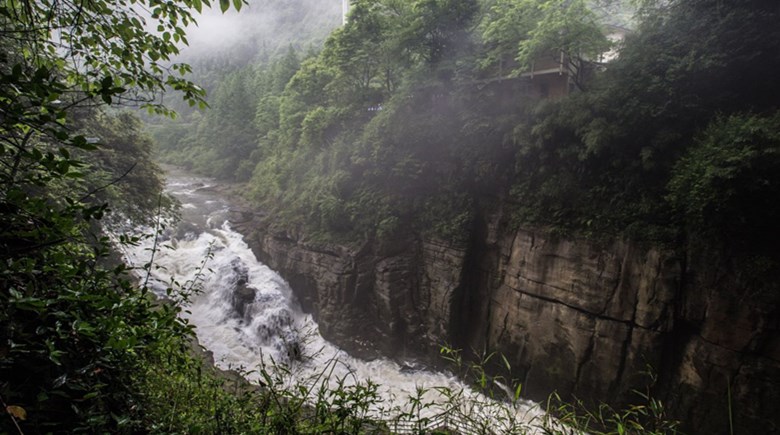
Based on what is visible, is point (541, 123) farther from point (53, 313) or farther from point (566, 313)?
point (53, 313)

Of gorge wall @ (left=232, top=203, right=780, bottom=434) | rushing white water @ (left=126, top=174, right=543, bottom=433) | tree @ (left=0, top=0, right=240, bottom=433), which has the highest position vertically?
tree @ (left=0, top=0, right=240, bottom=433)

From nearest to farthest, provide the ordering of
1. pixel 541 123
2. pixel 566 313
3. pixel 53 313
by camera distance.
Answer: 1. pixel 53 313
2. pixel 566 313
3. pixel 541 123

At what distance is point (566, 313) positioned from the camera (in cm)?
1000

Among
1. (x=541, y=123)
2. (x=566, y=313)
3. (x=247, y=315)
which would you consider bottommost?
(x=247, y=315)

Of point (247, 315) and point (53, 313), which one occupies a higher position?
point (53, 313)

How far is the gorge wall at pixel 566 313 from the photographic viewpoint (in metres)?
7.65

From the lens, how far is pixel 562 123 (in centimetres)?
1041

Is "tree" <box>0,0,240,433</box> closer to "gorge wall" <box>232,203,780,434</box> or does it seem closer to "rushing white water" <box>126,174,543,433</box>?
"gorge wall" <box>232,203,780,434</box>

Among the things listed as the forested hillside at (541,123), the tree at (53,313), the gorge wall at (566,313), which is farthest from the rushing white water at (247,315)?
the tree at (53,313)

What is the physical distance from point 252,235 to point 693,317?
59.4 feet

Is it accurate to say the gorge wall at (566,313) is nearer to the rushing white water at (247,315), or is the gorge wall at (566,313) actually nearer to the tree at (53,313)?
the rushing white water at (247,315)

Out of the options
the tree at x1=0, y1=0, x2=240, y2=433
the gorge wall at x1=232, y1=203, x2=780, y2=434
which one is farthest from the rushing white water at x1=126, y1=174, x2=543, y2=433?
the tree at x1=0, y1=0, x2=240, y2=433

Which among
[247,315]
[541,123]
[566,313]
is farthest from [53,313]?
[247,315]

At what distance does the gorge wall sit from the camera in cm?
765
